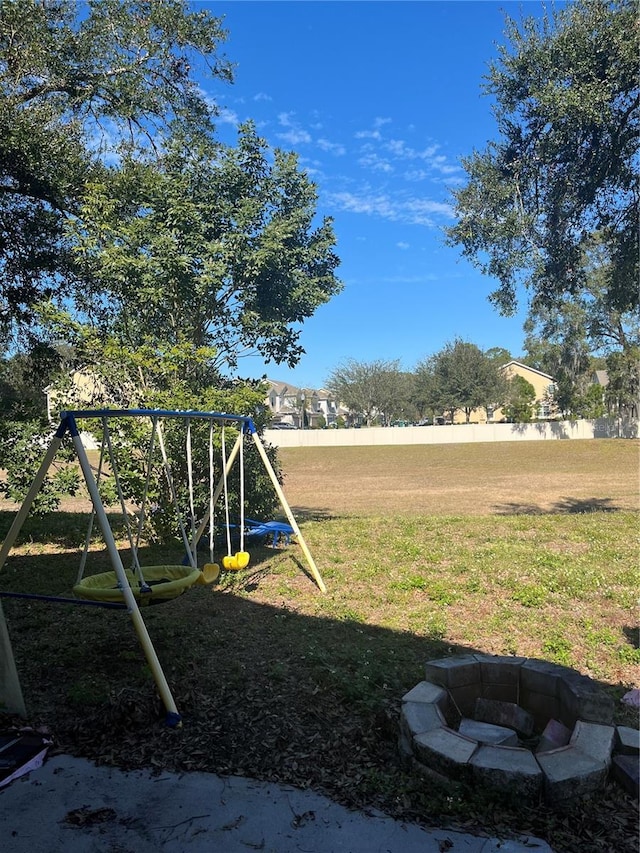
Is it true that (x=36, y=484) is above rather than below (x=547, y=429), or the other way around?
below

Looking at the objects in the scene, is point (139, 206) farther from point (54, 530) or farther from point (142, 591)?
point (142, 591)

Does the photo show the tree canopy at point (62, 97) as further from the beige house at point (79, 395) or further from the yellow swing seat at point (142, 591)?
the yellow swing seat at point (142, 591)

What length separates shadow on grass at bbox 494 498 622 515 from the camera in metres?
11.6

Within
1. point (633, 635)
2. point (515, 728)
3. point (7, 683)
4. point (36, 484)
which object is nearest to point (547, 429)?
point (633, 635)

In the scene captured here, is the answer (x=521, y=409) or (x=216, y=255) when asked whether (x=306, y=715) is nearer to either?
(x=216, y=255)

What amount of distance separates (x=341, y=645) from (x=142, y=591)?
1391mm

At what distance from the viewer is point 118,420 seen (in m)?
7.16

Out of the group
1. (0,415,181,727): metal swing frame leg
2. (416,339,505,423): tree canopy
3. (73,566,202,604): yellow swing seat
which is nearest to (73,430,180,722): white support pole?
(0,415,181,727): metal swing frame leg

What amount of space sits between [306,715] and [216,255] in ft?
A: 21.2

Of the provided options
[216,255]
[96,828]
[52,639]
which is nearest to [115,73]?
[216,255]

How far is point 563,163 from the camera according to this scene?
7.59m

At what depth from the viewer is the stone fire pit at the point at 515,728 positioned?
7.73 feet

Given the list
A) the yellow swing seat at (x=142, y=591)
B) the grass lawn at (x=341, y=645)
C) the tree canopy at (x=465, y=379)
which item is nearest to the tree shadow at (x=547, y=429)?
the tree canopy at (x=465, y=379)

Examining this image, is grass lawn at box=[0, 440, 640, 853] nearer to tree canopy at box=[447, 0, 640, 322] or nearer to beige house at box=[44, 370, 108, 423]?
beige house at box=[44, 370, 108, 423]
